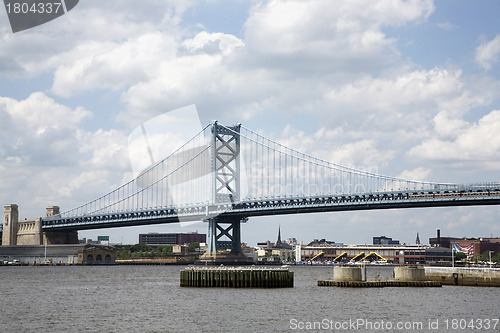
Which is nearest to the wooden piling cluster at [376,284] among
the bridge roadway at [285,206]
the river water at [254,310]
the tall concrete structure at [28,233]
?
the river water at [254,310]

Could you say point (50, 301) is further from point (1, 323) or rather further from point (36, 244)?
point (36, 244)

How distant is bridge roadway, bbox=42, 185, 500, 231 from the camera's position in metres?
98.8

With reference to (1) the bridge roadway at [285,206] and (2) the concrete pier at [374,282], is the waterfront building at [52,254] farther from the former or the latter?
(2) the concrete pier at [374,282]

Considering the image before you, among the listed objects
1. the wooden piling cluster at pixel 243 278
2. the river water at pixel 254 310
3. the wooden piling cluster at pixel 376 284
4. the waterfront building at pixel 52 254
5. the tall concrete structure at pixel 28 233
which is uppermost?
the tall concrete structure at pixel 28 233

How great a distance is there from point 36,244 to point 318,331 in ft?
403

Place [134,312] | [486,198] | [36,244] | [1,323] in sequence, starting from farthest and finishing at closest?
[36,244] → [486,198] → [134,312] → [1,323]

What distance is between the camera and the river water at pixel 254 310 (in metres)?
37.6

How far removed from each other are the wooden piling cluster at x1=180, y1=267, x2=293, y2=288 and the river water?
1504 millimetres

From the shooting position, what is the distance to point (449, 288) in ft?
199

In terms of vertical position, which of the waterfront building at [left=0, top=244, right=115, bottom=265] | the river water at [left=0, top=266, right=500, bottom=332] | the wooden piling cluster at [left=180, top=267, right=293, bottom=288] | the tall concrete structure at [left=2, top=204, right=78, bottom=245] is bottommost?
the river water at [left=0, top=266, right=500, bottom=332]

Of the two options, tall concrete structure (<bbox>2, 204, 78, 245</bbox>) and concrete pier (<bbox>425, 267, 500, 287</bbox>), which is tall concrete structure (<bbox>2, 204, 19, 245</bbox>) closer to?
tall concrete structure (<bbox>2, 204, 78, 245</bbox>)

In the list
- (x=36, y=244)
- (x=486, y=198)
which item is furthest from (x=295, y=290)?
(x=36, y=244)

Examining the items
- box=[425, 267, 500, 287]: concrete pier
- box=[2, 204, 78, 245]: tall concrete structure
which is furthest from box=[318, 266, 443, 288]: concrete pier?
box=[2, 204, 78, 245]: tall concrete structure

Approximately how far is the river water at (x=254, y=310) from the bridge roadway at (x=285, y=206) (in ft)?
129
